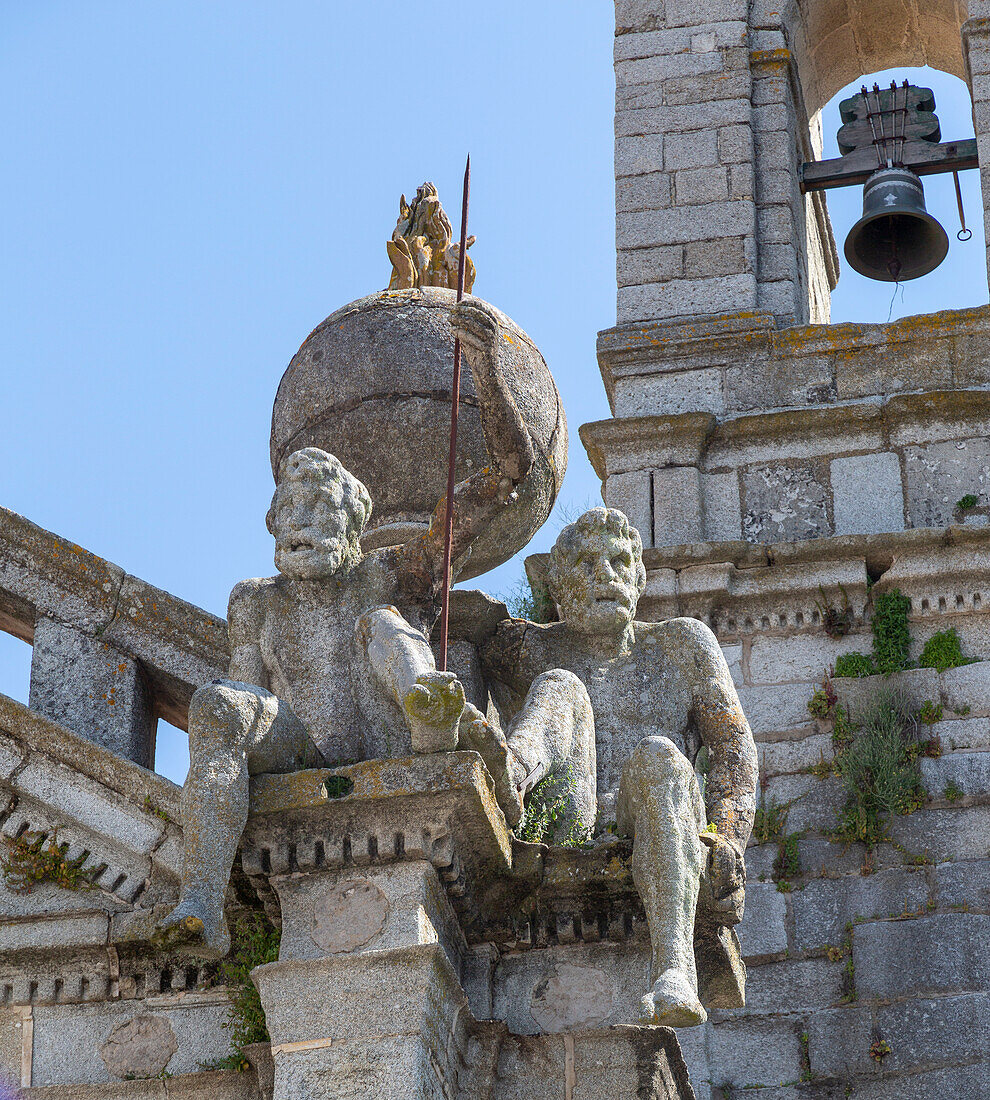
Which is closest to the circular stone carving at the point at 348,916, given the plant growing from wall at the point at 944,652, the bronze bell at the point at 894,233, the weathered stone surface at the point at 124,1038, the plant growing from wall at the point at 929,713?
the weathered stone surface at the point at 124,1038

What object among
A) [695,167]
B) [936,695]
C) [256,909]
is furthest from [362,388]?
[695,167]

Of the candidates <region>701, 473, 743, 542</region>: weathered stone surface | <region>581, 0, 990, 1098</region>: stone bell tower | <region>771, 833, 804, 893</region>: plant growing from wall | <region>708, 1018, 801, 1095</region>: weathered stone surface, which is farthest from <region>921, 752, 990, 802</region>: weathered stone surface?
<region>701, 473, 743, 542</region>: weathered stone surface

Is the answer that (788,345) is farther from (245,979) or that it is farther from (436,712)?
(245,979)

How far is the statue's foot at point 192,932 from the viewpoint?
611cm

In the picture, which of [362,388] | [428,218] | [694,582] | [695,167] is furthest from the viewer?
[695,167]

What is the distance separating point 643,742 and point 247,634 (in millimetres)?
1326

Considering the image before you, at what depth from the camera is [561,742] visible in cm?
696

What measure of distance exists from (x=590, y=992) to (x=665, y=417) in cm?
481

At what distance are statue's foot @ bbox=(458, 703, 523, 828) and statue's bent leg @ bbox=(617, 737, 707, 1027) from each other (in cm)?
32

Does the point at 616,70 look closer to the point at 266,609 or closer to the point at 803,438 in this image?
the point at 803,438

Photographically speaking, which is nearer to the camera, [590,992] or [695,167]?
[590,992]

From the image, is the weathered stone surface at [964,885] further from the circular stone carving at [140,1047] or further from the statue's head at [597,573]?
the circular stone carving at [140,1047]

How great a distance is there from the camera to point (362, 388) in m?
8.36

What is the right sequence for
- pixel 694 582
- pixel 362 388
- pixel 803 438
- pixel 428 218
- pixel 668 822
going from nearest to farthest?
pixel 668 822 → pixel 362 388 → pixel 428 218 → pixel 694 582 → pixel 803 438
